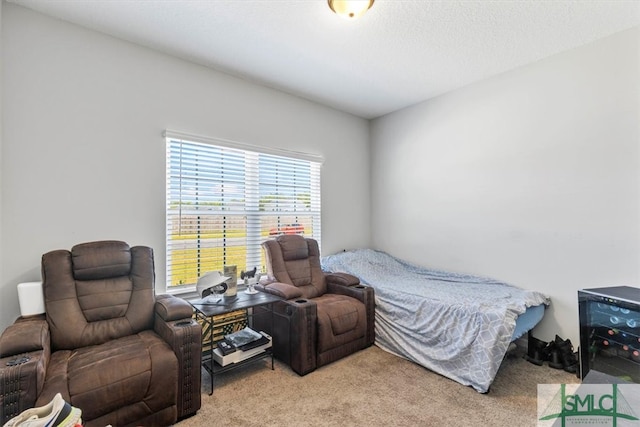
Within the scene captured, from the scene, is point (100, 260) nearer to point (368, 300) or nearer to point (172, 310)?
point (172, 310)

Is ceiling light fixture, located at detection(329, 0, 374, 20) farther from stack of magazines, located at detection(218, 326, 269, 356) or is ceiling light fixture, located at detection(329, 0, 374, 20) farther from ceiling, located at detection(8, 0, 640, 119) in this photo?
stack of magazines, located at detection(218, 326, 269, 356)

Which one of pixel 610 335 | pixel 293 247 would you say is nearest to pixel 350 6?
pixel 293 247

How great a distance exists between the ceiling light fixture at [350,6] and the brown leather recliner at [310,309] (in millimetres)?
2114

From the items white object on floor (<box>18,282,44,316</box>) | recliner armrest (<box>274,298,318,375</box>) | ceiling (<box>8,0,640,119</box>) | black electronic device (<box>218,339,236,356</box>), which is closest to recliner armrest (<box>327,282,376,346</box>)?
recliner armrest (<box>274,298,318,375</box>)

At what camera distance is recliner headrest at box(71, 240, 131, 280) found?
2109mm

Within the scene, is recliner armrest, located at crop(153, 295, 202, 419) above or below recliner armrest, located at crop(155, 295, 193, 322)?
below

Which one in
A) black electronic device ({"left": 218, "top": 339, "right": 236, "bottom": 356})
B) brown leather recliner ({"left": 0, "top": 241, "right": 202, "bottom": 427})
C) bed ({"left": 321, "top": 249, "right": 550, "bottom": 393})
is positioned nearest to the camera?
brown leather recliner ({"left": 0, "top": 241, "right": 202, "bottom": 427})

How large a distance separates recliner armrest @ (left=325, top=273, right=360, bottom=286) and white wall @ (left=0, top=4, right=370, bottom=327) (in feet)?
5.48

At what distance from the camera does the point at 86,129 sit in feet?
7.81

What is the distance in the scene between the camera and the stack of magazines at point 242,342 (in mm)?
2391

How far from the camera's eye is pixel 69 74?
2.32 metres

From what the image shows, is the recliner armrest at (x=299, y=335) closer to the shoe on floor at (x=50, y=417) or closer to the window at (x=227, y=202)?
the window at (x=227, y=202)

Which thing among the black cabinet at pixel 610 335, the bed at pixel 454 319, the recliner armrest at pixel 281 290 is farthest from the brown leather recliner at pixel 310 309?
the black cabinet at pixel 610 335

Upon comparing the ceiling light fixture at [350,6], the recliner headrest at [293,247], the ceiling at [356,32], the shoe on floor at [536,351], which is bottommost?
the shoe on floor at [536,351]
